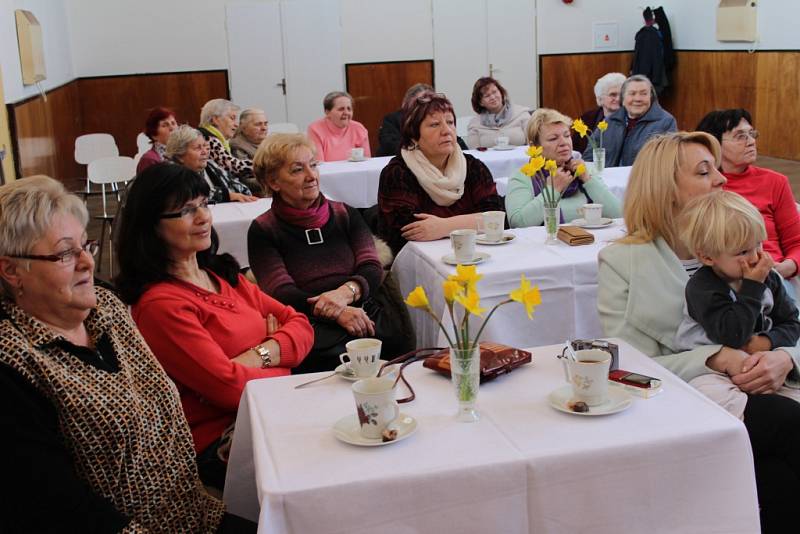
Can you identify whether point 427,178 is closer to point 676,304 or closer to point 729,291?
point 676,304

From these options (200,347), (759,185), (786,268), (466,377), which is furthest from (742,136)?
(200,347)

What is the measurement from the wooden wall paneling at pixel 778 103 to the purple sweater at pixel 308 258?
775cm

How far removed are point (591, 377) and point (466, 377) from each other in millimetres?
259

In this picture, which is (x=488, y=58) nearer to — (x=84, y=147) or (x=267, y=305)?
(x=84, y=147)

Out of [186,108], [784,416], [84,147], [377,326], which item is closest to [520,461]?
[784,416]

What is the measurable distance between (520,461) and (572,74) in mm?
10889

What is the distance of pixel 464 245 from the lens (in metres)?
3.23

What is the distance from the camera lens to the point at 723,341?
231 centimetres

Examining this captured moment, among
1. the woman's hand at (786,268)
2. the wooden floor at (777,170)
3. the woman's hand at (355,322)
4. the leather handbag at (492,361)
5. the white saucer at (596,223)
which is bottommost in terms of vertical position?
the wooden floor at (777,170)

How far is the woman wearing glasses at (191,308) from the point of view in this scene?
2326 mm

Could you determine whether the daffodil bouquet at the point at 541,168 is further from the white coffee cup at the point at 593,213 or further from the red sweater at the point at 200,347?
the red sweater at the point at 200,347

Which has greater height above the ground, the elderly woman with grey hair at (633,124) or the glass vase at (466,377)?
the elderly woman with grey hair at (633,124)

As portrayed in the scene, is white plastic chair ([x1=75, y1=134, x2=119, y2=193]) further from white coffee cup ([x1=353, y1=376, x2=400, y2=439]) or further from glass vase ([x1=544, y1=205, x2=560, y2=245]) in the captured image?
white coffee cup ([x1=353, y1=376, x2=400, y2=439])

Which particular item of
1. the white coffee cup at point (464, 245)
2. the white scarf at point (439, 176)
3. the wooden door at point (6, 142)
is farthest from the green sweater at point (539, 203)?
the wooden door at point (6, 142)
